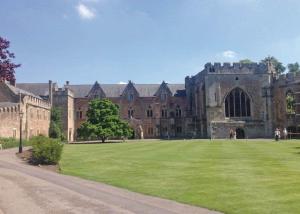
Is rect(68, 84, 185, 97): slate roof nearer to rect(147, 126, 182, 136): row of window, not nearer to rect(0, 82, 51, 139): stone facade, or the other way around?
rect(147, 126, 182, 136): row of window

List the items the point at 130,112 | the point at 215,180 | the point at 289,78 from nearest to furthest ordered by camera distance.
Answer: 1. the point at 215,180
2. the point at 289,78
3. the point at 130,112

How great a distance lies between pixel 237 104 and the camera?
70.7 m

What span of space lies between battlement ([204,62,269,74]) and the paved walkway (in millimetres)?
53080

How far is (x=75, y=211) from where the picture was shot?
1253 cm

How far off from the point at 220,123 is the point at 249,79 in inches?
358

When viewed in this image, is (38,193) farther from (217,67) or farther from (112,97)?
(112,97)

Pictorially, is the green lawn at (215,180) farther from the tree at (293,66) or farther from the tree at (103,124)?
the tree at (293,66)

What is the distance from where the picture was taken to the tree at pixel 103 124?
62.2 m

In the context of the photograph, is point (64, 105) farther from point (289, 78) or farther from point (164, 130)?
point (289, 78)

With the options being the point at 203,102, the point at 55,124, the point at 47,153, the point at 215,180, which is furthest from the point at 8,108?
the point at 215,180

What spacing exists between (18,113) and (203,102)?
32.0 m

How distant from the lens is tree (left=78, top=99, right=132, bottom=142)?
6222 centimetres

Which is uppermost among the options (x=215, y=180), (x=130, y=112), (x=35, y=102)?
(x=35, y=102)

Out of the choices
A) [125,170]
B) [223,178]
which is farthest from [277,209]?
[125,170]
